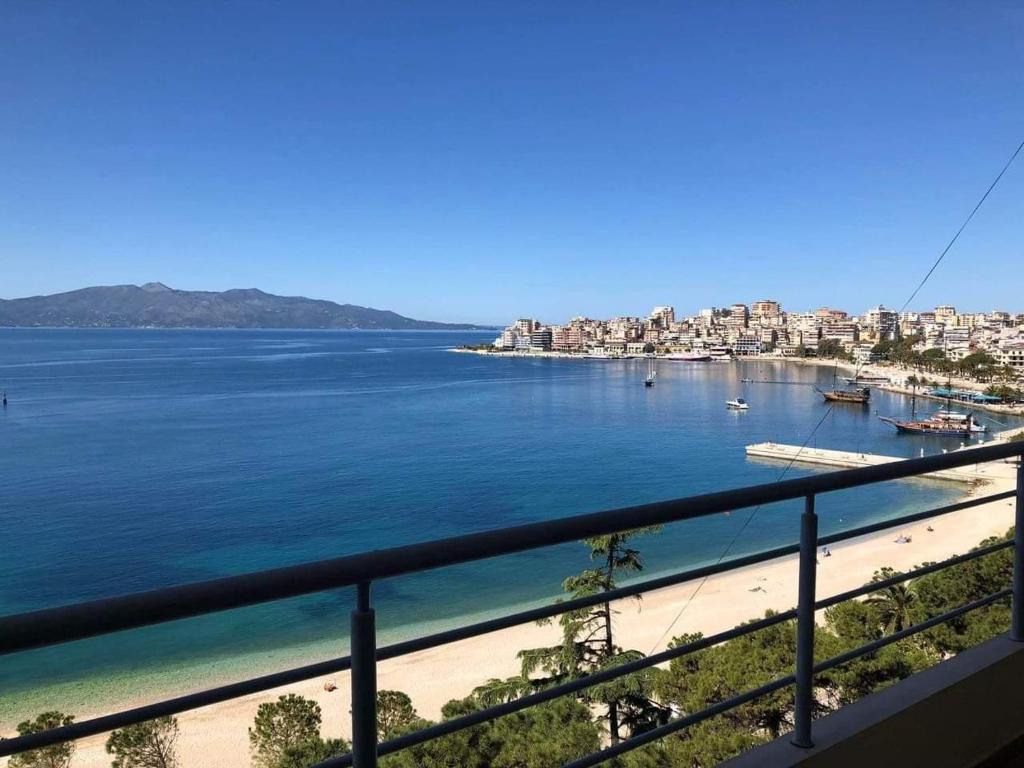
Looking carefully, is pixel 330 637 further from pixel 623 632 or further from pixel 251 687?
pixel 251 687

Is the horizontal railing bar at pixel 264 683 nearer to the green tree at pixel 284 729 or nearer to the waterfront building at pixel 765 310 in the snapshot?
the green tree at pixel 284 729

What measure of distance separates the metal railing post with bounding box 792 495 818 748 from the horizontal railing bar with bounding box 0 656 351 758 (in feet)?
3.16

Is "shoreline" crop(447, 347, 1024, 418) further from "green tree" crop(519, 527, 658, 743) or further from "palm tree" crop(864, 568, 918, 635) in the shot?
"green tree" crop(519, 527, 658, 743)

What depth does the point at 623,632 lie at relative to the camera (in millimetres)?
17406

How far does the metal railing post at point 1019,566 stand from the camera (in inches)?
81.1

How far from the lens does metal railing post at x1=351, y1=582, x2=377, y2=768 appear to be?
1030 mm

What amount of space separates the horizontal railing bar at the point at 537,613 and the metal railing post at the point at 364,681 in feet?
0.08

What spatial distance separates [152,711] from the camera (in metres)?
0.93

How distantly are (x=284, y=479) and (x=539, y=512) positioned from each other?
1192cm

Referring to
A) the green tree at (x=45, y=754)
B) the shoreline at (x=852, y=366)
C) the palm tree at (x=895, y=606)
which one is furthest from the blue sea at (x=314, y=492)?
the palm tree at (x=895, y=606)

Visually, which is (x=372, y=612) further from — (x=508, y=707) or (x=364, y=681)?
(x=508, y=707)

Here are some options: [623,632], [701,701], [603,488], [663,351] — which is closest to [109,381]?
[603,488]

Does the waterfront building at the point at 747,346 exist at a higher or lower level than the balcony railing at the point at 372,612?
lower

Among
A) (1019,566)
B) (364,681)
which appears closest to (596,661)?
(1019,566)
